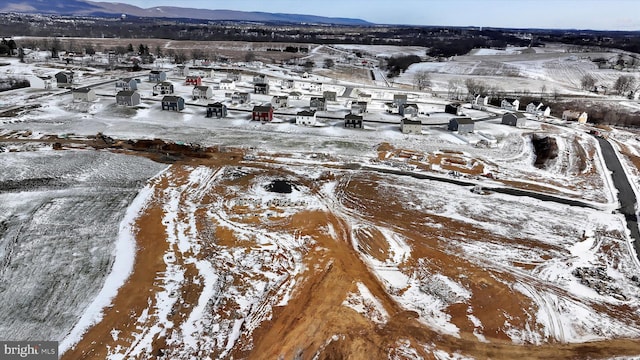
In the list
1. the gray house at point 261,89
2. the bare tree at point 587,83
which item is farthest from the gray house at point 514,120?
the bare tree at point 587,83

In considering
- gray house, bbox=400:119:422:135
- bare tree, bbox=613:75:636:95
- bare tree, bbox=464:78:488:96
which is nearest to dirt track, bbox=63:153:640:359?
gray house, bbox=400:119:422:135

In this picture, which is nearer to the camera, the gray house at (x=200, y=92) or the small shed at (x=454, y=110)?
the small shed at (x=454, y=110)

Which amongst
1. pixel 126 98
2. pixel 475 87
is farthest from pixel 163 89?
pixel 475 87

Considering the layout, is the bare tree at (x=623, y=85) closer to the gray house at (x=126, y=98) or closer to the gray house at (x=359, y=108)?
the gray house at (x=359, y=108)

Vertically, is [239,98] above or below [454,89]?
below

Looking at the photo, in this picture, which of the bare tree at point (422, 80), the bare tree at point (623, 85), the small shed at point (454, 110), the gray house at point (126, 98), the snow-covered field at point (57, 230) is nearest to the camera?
the snow-covered field at point (57, 230)

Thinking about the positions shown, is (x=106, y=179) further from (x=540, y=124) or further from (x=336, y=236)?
(x=540, y=124)

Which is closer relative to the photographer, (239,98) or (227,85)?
(239,98)

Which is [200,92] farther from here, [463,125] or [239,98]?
[463,125]
